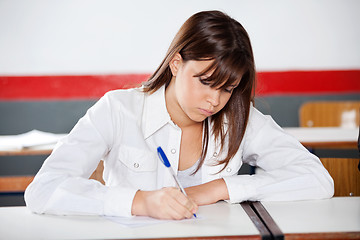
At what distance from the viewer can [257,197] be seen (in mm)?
1327

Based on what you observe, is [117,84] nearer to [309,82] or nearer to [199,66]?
[309,82]

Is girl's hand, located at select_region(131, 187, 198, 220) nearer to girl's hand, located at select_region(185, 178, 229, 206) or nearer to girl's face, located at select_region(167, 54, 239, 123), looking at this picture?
girl's hand, located at select_region(185, 178, 229, 206)

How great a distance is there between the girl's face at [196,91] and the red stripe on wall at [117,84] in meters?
1.87

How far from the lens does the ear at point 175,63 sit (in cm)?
144

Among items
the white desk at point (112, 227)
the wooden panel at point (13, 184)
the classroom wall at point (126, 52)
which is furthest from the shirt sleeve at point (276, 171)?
the classroom wall at point (126, 52)

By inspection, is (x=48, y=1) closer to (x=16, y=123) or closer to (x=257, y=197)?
(x=16, y=123)

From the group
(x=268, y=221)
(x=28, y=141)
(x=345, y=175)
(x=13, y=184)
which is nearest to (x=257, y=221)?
(x=268, y=221)

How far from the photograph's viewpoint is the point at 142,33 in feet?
11.5

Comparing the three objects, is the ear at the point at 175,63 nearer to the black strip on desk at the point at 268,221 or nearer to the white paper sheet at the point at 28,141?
the black strip on desk at the point at 268,221

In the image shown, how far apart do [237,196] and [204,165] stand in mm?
259

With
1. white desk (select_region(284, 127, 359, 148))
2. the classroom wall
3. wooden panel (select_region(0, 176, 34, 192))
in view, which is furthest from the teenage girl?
the classroom wall

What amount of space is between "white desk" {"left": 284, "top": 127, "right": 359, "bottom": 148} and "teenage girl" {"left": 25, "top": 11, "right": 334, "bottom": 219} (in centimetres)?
94

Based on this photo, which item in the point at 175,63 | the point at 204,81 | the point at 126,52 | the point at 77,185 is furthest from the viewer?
the point at 126,52

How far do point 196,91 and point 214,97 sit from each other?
0.20 feet
